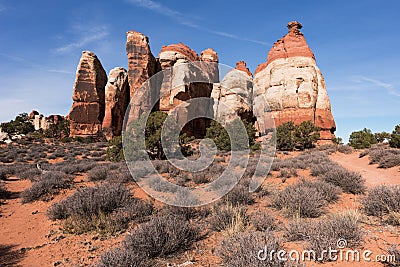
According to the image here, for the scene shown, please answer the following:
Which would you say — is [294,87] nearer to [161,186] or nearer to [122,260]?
[161,186]

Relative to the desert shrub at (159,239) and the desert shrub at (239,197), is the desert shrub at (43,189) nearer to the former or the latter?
the desert shrub at (159,239)

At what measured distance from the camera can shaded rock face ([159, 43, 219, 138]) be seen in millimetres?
37062

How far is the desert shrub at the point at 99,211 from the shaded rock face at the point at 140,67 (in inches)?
1282

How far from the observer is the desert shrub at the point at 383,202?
4691 mm

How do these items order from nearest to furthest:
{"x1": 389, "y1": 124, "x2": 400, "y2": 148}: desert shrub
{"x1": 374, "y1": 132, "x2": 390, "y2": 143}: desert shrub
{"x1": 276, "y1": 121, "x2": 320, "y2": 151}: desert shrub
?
{"x1": 389, "y1": 124, "x2": 400, "y2": 148}: desert shrub < {"x1": 276, "y1": 121, "x2": 320, "y2": 151}: desert shrub < {"x1": 374, "y1": 132, "x2": 390, "y2": 143}: desert shrub

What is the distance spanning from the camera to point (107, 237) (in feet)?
14.3

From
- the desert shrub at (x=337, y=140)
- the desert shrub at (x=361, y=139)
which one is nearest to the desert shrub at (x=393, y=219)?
the desert shrub at (x=361, y=139)

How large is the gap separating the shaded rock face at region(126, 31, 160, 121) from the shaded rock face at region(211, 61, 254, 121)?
12.6 meters

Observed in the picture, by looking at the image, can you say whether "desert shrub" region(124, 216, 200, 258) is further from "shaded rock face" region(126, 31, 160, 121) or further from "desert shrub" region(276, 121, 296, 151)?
"shaded rock face" region(126, 31, 160, 121)

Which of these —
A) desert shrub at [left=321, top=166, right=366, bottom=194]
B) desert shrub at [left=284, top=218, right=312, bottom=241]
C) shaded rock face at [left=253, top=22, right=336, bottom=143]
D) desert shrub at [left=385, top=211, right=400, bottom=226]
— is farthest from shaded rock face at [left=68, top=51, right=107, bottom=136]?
desert shrub at [left=385, top=211, right=400, bottom=226]

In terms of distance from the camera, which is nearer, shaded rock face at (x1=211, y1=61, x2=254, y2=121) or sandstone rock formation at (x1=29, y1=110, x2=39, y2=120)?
shaded rock face at (x1=211, y1=61, x2=254, y2=121)

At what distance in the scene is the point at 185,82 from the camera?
3697cm

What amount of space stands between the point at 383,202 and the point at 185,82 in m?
34.4

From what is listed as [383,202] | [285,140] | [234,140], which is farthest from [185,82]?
[383,202]
